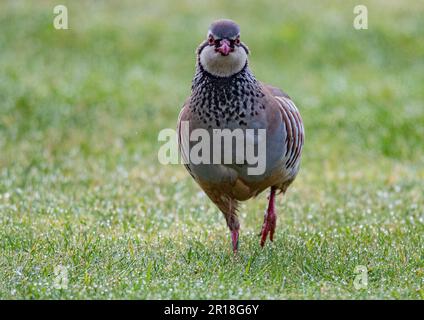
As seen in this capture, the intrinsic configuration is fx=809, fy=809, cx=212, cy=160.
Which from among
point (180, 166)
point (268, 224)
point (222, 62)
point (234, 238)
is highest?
point (222, 62)

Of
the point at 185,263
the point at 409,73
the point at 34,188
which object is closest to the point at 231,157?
the point at 185,263

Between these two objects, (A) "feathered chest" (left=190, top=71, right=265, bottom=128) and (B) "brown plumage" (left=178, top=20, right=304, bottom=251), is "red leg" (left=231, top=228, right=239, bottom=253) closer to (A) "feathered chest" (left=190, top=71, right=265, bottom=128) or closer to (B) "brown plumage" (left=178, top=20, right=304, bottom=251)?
(B) "brown plumage" (left=178, top=20, right=304, bottom=251)

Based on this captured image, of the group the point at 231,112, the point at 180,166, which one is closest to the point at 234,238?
the point at 231,112

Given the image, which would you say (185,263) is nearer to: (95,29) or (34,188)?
(34,188)

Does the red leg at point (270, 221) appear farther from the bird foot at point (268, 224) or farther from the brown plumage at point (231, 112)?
the brown plumage at point (231, 112)

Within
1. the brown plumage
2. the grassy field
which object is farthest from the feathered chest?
the grassy field

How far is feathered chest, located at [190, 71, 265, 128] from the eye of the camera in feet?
18.9

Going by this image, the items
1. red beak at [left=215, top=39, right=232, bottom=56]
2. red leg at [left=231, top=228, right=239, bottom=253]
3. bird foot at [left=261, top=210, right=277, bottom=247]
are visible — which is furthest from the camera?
bird foot at [left=261, top=210, right=277, bottom=247]

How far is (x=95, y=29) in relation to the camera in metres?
15.5

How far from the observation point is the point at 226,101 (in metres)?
5.79

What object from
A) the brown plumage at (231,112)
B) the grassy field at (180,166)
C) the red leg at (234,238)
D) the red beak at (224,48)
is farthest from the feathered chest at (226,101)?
the red leg at (234,238)

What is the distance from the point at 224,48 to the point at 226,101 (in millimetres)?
379

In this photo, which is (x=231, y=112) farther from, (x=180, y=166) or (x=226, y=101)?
(x=180, y=166)

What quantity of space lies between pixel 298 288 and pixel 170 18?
38.8 feet
